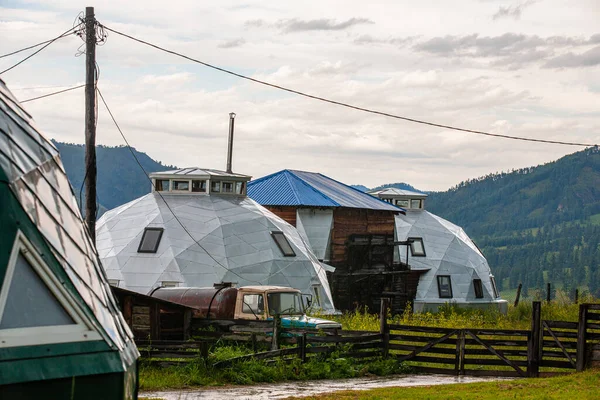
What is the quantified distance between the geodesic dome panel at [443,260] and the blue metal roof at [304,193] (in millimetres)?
5594

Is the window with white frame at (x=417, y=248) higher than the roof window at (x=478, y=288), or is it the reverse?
the window with white frame at (x=417, y=248)

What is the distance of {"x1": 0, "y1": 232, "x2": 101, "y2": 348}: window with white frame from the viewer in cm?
726

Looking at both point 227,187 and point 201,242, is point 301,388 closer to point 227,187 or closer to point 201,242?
point 201,242

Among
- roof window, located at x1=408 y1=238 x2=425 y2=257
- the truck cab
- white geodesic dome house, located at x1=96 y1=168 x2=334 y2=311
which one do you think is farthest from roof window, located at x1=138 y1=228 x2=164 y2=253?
roof window, located at x1=408 y1=238 x2=425 y2=257

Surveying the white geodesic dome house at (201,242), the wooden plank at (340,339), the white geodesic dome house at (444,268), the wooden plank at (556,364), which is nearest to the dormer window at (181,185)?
the white geodesic dome house at (201,242)

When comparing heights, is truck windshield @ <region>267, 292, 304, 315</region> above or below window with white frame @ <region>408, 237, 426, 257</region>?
below

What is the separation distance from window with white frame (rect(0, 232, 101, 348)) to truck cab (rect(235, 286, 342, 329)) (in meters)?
18.7

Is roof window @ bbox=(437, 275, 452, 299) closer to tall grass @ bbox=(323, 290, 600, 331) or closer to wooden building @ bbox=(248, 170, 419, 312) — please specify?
tall grass @ bbox=(323, 290, 600, 331)

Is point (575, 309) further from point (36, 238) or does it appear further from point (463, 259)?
point (36, 238)

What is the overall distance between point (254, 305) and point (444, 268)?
3571cm

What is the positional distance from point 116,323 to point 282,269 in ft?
101

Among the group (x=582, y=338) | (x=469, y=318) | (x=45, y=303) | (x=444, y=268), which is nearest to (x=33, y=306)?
(x=45, y=303)

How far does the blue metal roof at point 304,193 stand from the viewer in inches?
1998

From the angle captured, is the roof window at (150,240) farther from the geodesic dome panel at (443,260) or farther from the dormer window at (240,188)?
the geodesic dome panel at (443,260)
